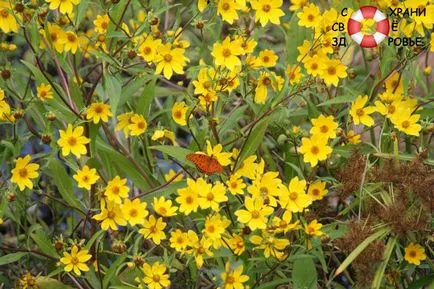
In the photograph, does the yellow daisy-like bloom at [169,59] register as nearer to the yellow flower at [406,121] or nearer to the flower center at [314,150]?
the flower center at [314,150]

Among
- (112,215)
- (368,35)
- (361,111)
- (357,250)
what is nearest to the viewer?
(357,250)

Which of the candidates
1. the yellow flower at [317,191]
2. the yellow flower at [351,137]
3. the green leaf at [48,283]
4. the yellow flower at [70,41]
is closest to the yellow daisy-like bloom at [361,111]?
the yellow flower at [351,137]

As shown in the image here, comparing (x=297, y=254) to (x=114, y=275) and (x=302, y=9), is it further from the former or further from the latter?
(x=302, y=9)

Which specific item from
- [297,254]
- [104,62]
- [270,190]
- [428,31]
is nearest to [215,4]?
[104,62]

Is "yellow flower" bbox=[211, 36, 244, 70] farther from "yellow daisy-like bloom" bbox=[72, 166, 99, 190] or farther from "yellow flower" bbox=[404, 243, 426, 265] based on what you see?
"yellow flower" bbox=[404, 243, 426, 265]

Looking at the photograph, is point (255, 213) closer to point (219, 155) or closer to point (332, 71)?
point (219, 155)

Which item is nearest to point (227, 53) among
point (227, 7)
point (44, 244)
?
point (227, 7)

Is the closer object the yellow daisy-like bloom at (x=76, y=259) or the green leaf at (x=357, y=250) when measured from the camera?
the green leaf at (x=357, y=250)
